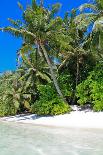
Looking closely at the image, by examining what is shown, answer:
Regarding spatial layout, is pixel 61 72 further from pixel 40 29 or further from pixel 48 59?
pixel 40 29

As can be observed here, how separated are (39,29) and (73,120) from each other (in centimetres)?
805

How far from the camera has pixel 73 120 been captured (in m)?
28.3

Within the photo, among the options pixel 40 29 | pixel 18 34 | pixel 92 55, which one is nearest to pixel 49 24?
pixel 40 29

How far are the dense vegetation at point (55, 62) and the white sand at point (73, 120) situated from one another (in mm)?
706

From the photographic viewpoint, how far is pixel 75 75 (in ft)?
114

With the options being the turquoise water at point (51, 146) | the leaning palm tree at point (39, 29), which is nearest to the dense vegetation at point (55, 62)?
the leaning palm tree at point (39, 29)

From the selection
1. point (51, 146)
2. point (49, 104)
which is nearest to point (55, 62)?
point (49, 104)

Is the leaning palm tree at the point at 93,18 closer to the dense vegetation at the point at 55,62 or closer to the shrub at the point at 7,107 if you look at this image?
the dense vegetation at the point at 55,62

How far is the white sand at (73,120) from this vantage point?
87.6 ft

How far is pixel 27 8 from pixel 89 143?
55.2 ft

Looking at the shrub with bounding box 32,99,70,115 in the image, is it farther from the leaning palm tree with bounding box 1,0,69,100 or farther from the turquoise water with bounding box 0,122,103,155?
the turquoise water with bounding box 0,122,103,155

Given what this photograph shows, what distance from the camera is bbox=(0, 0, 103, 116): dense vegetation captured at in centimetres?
2928

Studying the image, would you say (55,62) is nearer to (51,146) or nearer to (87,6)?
(87,6)

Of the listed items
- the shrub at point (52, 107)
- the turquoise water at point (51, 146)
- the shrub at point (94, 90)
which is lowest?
the turquoise water at point (51, 146)
